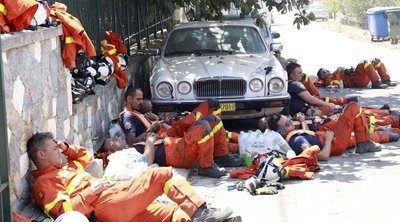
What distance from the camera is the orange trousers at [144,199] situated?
565 cm

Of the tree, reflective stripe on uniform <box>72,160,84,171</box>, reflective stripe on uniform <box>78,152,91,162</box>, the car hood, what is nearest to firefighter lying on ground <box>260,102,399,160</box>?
the car hood

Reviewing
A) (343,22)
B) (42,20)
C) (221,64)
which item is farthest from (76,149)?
(343,22)

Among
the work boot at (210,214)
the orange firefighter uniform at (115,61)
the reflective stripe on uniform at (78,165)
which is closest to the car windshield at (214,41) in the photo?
the orange firefighter uniform at (115,61)

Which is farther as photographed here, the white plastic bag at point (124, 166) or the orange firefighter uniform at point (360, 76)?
the orange firefighter uniform at point (360, 76)

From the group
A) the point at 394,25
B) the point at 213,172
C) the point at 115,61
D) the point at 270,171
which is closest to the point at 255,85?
the point at 115,61

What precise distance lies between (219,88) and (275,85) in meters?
0.85

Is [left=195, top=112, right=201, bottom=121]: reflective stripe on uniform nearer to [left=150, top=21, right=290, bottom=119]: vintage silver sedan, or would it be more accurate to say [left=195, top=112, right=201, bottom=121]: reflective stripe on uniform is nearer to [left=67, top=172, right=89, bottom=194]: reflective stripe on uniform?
[left=150, top=21, right=290, bottom=119]: vintage silver sedan

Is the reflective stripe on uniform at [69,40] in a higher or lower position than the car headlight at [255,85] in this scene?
higher

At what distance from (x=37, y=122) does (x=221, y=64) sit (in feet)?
17.4

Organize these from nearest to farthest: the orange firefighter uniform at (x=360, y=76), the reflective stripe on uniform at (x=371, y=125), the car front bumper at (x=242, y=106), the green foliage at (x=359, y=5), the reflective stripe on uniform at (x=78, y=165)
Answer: the reflective stripe on uniform at (x=78, y=165), the reflective stripe on uniform at (x=371, y=125), the car front bumper at (x=242, y=106), the orange firefighter uniform at (x=360, y=76), the green foliage at (x=359, y=5)

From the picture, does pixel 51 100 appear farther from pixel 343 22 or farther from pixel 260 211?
pixel 343 22

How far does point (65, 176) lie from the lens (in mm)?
5887

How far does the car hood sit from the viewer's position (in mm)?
10766

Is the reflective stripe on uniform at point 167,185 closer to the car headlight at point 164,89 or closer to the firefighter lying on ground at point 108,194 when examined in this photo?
the firefighter lying on ground at point 108,194
